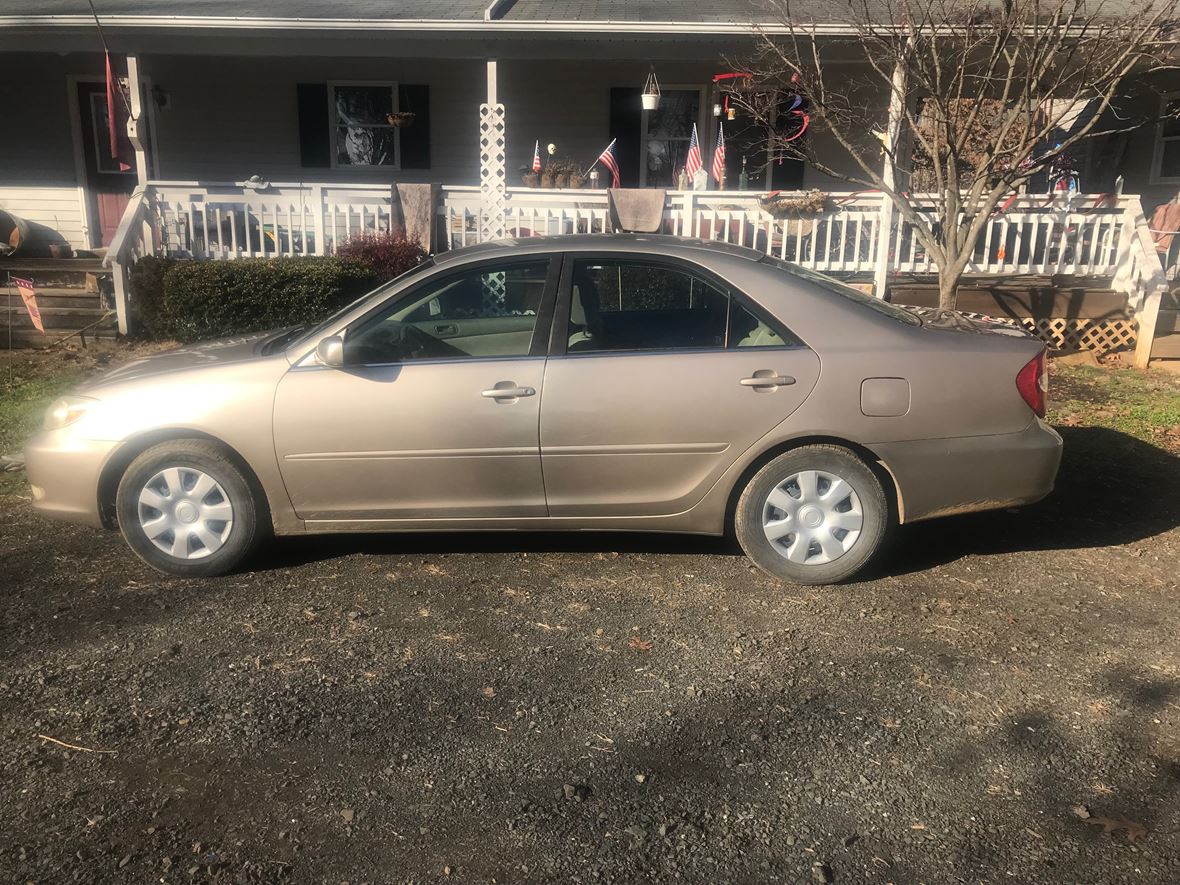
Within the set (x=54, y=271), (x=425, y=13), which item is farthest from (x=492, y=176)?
(x=54, y=271)

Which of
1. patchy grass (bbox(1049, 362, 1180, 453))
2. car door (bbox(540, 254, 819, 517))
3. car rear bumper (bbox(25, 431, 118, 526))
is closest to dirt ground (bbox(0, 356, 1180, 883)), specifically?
car rear bumper (bbox(25, 431, 118, 526))

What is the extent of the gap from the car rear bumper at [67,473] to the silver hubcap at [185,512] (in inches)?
10.0

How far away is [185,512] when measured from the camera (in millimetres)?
4695

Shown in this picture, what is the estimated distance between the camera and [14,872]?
8.78 feet

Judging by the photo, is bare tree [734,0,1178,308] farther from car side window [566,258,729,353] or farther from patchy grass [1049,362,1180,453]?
car side window [566,258,729,353]

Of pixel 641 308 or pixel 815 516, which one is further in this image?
pixel 641 308

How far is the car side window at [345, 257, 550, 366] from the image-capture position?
4.69 metres

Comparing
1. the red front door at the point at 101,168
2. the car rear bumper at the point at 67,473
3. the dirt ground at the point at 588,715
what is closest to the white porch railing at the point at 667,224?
the red front door at the point at 101,168

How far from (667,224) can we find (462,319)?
6.93 m

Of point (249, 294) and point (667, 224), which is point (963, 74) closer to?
point (667, 224)

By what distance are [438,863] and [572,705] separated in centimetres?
95

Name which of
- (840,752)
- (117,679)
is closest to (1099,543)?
(840,752)

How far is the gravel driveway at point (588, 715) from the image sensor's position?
280 cm

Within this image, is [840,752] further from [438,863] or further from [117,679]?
[117,679]
